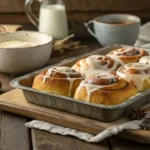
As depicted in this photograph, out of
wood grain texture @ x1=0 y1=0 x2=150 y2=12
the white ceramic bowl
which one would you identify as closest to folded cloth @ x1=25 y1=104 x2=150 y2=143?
the white ceramic bowl

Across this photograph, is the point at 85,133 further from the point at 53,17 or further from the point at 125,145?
the point at 53,17

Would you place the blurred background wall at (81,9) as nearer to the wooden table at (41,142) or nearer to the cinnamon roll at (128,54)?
the cinnamon roll at (128,54)

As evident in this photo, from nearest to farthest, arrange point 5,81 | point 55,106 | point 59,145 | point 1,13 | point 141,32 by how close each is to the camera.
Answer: point 59,145 → point 55,106 → point 5,81 → point 141,32 → point 1,13

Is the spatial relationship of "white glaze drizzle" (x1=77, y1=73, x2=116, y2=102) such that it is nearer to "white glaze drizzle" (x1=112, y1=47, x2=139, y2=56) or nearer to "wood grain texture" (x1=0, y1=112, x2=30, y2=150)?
"wood grain texture" (x1=0, y1=112, x2=30, y2=150)

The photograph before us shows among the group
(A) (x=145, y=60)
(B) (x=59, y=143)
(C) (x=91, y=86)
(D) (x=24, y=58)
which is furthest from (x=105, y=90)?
(D) (x=24, y=58)

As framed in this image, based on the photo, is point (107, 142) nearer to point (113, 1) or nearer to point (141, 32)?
point (141, 32)

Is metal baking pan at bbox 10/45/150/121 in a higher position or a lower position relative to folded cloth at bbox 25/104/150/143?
higher

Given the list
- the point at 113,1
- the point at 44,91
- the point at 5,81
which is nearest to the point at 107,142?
the point at 44,91
